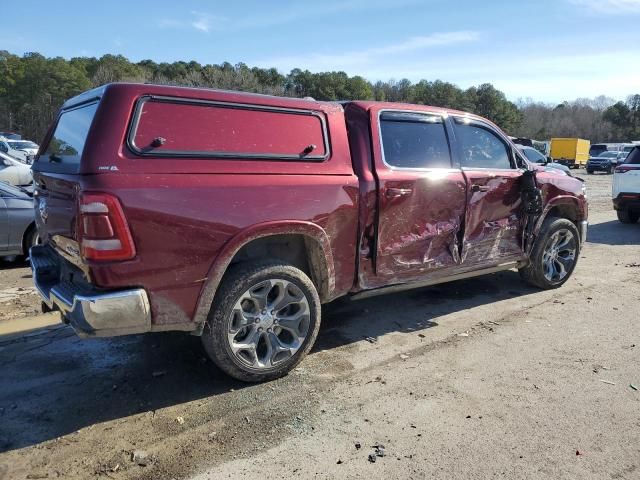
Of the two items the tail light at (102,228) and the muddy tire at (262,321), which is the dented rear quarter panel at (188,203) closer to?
the tail light at (102,228)

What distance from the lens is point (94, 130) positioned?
3.06 meters

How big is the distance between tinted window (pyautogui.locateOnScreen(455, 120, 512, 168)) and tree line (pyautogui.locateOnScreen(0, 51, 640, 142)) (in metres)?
41.1

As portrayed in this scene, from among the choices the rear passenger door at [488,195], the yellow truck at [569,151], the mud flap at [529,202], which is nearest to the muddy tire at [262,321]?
the rear passenger door at [488,195]

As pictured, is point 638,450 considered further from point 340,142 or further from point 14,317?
point 14,317

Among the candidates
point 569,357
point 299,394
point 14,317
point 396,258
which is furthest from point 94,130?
point 569,357

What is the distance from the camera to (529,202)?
550 centimetres

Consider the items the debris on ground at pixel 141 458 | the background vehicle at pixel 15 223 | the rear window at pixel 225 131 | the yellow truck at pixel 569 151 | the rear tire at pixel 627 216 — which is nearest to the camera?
the debris on ground at pixel 141 458

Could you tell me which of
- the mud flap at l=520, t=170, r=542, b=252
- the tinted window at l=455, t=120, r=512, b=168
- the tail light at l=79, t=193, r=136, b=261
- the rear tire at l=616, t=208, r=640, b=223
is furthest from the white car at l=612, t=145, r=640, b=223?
the tail light at l=79, t=193, r=136, b=261

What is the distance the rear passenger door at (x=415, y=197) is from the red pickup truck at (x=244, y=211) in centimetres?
1

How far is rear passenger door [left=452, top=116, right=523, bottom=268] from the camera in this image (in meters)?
4.98

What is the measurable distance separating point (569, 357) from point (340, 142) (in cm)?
259

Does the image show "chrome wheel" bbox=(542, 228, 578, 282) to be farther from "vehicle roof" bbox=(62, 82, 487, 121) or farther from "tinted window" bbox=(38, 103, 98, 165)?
"tinted window" bbox=(38, 103, 98, 165)

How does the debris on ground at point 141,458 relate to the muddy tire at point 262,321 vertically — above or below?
below

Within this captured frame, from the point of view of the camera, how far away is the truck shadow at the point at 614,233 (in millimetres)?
9710
